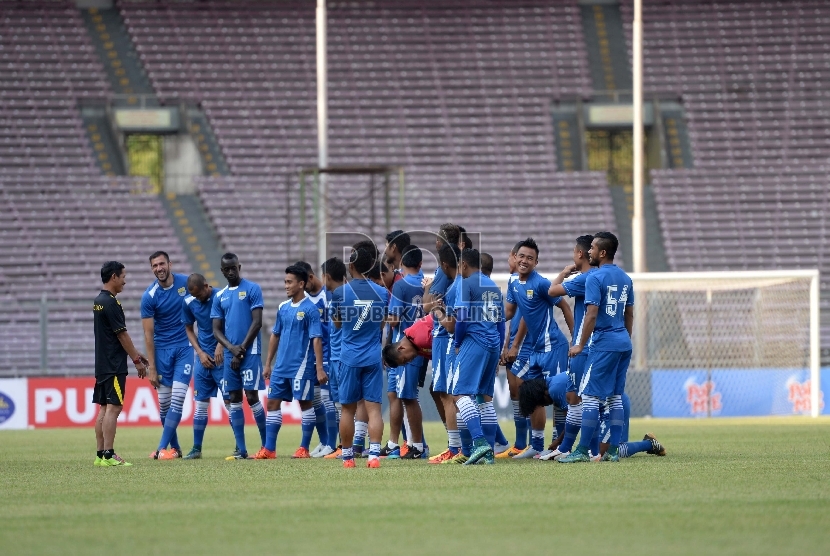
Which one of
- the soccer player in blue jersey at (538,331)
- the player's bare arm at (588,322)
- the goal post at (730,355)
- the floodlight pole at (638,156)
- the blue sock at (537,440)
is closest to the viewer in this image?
the player's bare arm at (588,322)

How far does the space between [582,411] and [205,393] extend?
499 centimetres

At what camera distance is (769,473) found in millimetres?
10883

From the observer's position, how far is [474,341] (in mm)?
11984

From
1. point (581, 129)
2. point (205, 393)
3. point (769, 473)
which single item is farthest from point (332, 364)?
point (581, 129)

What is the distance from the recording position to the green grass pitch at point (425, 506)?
277 inches

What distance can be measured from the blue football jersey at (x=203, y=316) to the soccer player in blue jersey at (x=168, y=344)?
145 mm

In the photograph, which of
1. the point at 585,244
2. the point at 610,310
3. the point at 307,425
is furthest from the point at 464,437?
the point at 307,425

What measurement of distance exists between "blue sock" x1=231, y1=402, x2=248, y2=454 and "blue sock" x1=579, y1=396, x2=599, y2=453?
167 inches

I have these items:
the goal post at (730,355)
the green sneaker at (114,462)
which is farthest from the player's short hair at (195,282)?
the goal post at (730,355)

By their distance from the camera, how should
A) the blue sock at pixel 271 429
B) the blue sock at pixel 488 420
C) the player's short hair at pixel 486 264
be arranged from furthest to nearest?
the blue sock at pixel 271 429
the player's short hair at pixel 486 264
the blue sock at pixel 488 420

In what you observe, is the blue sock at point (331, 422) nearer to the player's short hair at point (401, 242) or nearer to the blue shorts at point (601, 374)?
the player's short hair at point (401, 242)

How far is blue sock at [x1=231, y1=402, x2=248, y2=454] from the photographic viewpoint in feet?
46.6

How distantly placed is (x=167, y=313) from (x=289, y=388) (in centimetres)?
177

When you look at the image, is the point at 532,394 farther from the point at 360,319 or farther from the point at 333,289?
the point at 333,289
